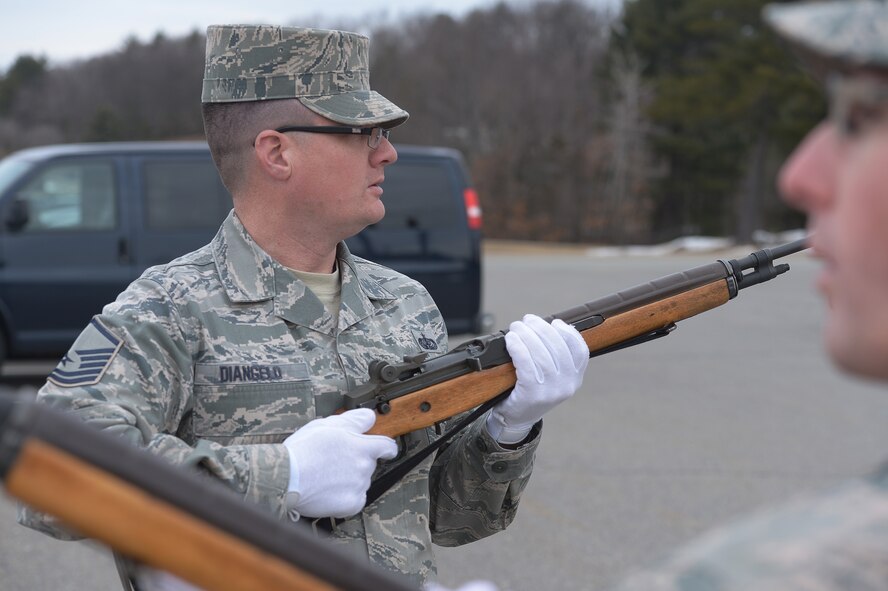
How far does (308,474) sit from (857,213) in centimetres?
143

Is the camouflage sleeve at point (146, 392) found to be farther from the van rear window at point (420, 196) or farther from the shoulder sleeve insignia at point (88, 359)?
the van rear window at point (420, 196)

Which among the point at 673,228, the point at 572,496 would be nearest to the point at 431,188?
the point at 572,496

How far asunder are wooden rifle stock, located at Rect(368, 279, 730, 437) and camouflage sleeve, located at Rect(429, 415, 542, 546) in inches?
5.3

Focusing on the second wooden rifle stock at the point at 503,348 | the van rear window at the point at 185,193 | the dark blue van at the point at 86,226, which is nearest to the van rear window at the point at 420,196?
the dark blue van at the point at 86,226

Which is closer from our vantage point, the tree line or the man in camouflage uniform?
the man in camouflage uniform

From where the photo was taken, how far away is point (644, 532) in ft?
17.8

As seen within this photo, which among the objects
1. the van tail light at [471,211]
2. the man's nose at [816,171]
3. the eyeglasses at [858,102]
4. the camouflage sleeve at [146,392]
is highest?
the eyeglasses at [858,102]

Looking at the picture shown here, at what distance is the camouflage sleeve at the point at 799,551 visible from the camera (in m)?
0.92

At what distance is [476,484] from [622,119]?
1623 inches

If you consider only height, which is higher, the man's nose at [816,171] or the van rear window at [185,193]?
the man's nose at [816,171]

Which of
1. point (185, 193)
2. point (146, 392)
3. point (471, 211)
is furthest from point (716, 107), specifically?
point (146, 392)

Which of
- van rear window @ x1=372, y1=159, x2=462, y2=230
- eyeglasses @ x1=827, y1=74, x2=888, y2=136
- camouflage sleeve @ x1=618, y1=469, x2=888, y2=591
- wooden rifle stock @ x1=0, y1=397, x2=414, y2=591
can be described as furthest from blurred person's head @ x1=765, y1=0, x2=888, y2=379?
van rear window @ x1=372, y1=159, x2=462, y2=230

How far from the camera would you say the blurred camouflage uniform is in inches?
36.4

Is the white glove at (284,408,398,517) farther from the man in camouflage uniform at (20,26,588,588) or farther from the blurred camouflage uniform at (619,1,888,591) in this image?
the blurred camouflage uniform at (619,1,888,591)
